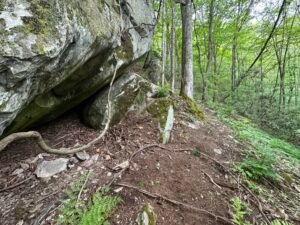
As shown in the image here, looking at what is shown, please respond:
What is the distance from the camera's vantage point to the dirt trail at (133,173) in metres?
2.38

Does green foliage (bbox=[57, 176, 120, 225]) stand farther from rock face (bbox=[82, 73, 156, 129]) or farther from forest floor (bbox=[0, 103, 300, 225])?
rock face (bbox=[82, 73, 156, 129])

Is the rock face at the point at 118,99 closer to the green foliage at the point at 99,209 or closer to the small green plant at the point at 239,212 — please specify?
the green foliage at the point at 99,209

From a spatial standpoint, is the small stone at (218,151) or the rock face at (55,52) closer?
the rock face at (55,52)

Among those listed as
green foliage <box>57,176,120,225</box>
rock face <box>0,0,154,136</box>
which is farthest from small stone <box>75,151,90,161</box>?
rock face <box>0,0,154,136</box>

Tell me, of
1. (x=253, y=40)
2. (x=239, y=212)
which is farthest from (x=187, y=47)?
(x=253, y=40)

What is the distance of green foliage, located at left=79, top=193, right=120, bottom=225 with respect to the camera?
210 centimetres

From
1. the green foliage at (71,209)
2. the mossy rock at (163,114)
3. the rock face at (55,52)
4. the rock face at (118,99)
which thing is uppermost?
the rock face at (55,52)

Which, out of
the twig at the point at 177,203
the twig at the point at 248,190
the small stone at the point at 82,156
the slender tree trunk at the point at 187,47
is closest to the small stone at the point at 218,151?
the twig at the point at 248,190

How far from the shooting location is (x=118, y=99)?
396 centimetres

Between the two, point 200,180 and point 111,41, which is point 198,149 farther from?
point 111,41

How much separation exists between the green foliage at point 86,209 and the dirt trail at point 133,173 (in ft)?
0.35

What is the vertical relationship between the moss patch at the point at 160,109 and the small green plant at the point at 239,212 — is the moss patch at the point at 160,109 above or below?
above

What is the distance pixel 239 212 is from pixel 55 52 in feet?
8.35

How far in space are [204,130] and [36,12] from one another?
358 cm
